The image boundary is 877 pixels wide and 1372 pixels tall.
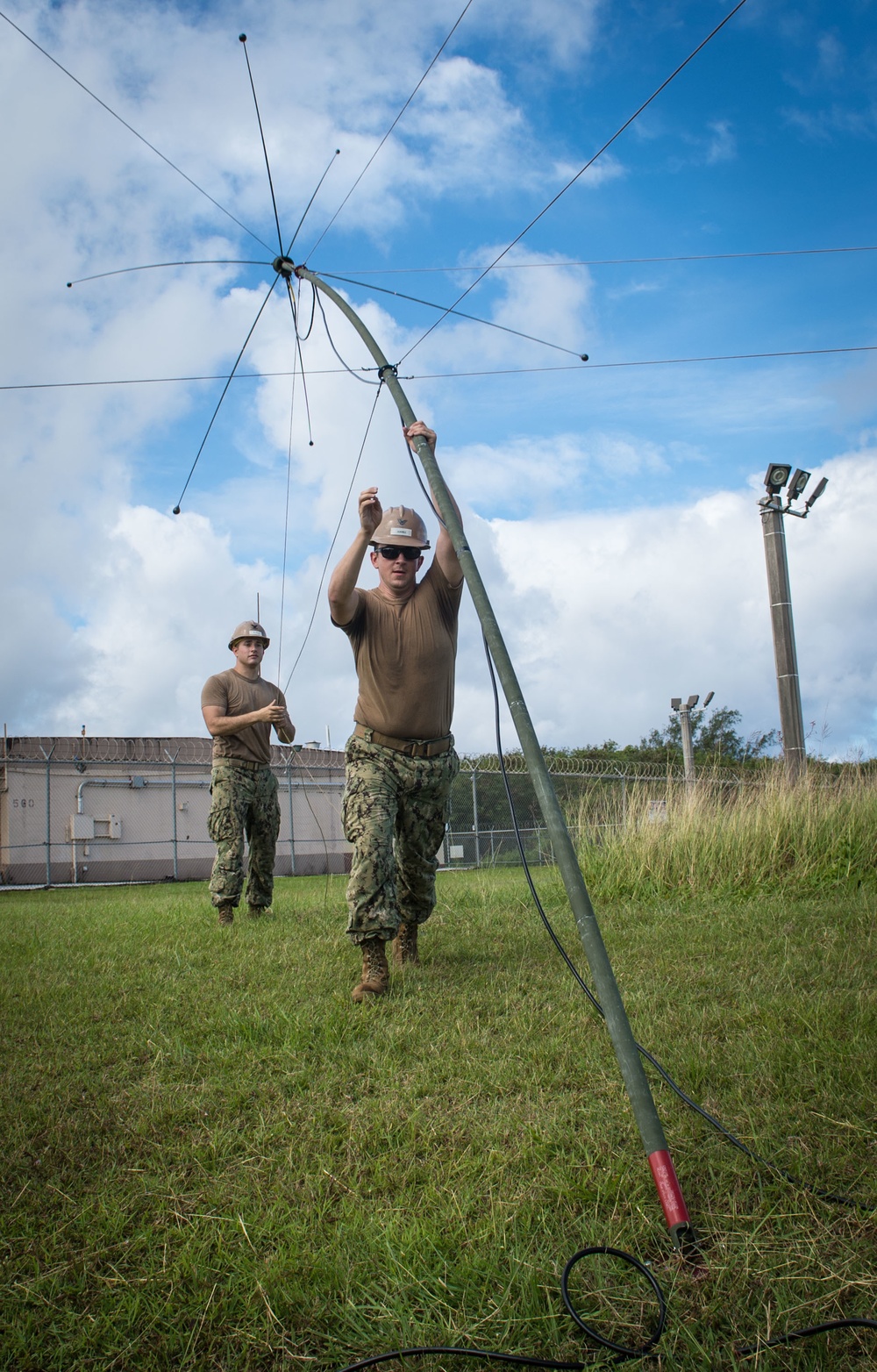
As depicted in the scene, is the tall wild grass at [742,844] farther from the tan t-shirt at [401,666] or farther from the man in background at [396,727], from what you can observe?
the tan t-shirt at [401,666]

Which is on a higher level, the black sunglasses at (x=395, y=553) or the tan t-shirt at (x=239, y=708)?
the black sunglasses at (x=395, y=553)

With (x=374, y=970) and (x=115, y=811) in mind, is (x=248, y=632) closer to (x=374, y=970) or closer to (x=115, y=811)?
(x=374, y=970)

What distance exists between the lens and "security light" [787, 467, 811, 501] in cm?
1155

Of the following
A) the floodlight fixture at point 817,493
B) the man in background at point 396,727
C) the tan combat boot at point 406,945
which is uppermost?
the floodlight fixture at point 817,493

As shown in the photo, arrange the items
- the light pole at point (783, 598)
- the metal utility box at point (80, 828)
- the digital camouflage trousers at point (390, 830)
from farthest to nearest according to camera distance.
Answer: the metal utility box at point (80, 828)
the light pole at point (783, 598)
the digital camouflage trousers at point (390, 830)

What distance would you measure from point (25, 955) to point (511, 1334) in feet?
15.9

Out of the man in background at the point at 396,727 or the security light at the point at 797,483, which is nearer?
the man in background at the point at 396,727

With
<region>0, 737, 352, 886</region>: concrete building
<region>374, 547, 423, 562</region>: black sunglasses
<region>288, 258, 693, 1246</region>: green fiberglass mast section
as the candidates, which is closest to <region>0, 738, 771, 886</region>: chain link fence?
<region>0, 737, 352, 886</region>: concrete building

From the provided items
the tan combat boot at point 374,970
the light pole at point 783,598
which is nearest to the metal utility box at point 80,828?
the light pole at point 783,598

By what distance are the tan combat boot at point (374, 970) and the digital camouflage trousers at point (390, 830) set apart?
0.15 feet

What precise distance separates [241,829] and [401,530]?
3.51 metres

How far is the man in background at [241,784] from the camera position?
756 cm

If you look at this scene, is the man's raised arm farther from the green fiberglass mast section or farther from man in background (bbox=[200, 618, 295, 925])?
man in background (bbox=[200, 618, 295, 925])

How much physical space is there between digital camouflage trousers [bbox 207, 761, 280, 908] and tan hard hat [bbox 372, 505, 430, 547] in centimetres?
322
